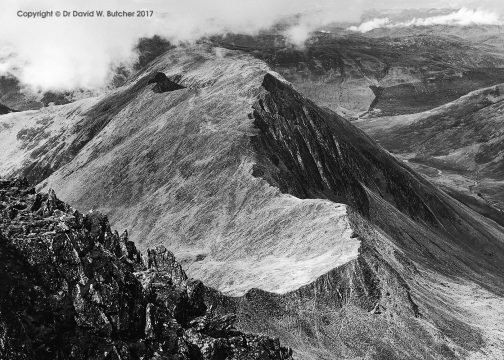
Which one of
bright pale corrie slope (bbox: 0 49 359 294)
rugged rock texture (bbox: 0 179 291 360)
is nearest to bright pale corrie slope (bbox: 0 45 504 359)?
bright pale corrie slope (bbox: 0 49 359 294)

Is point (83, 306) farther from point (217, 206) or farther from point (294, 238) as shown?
point (217, 206)

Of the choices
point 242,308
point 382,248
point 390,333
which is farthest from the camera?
point 382,248

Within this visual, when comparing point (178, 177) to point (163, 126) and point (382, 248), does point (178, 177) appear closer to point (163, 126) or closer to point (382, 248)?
point (163, 126)

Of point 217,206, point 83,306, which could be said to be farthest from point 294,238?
point 83,306

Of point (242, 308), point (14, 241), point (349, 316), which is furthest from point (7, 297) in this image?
point (349, 316)

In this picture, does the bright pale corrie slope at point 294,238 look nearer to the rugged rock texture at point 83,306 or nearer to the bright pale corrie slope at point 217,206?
the bright pale corrie slope at point 217,206

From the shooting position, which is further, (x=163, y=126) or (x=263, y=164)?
(x=163, y=126)

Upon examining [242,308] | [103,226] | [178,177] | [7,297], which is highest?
[7,297]
